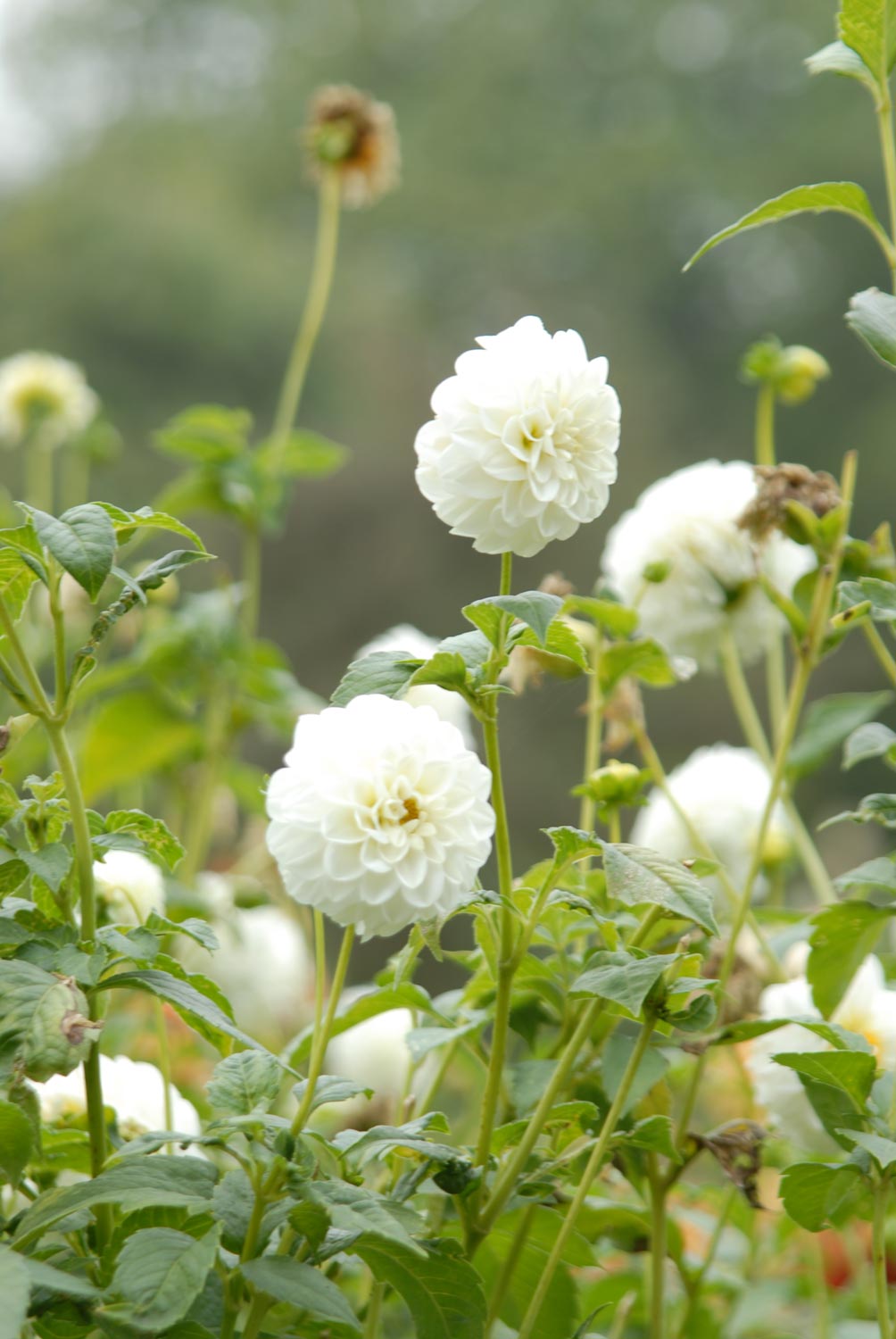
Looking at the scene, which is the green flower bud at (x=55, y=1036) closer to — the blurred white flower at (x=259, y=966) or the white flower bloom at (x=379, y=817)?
the white flower bloom at (x=379, y=817)

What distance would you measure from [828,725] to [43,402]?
95 centimetres

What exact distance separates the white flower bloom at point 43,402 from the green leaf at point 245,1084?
3.43 ft

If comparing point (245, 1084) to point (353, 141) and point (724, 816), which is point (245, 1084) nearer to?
point (724, 816)

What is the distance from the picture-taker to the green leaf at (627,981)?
0.42 meters

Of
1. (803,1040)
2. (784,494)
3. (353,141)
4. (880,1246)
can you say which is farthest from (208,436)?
(880,1246)

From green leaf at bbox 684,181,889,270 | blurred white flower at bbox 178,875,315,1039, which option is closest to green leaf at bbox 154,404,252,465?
blurred white flower at bbox 178,875,315,1039

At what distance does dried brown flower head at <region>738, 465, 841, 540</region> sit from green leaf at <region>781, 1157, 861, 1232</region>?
28 cm

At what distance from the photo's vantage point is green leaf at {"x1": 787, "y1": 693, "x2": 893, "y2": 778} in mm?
716

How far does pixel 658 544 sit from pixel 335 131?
0.62 metres

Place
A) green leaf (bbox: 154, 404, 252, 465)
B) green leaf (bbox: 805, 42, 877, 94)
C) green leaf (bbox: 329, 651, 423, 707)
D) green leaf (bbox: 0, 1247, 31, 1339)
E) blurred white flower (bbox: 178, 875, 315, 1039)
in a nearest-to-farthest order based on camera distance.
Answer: green leaf (bbox: 0, 1247, 31, 1339) < green leaf (bbox: 329, 651, 423, 707) < green leaf (bbox: 805, 42, 877, 94) < green leaf (bbox: 154, 404, 252, 465) < blurred white flower (bbox: 178, 875, 315, 1039)

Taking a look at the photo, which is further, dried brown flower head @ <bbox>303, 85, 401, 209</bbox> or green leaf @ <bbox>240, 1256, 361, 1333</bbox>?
dried brown flower head @ <bbox>303, 85, 401, 209</bbox>

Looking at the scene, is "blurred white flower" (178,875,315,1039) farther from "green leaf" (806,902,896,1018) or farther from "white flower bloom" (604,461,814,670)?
"green leaf" (806,902,896,1018)

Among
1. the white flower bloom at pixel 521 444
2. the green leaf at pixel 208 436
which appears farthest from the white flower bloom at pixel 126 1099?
the green leaf at pixel 208 436

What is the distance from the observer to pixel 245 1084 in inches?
17.2
